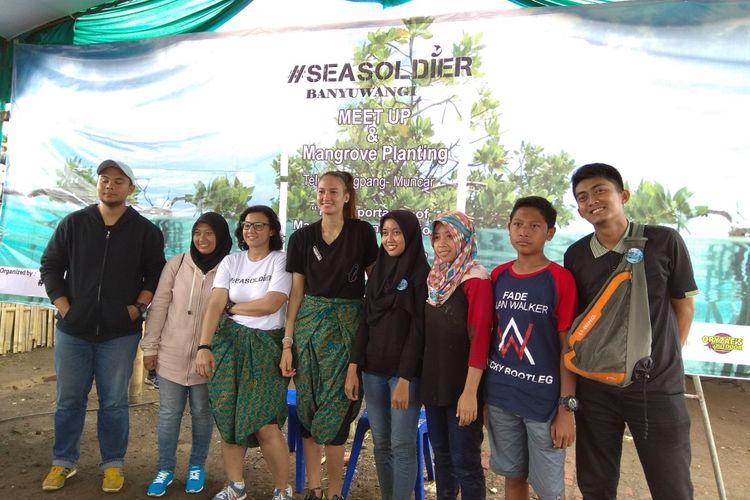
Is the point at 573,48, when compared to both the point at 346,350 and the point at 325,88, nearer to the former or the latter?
the point at 325,88

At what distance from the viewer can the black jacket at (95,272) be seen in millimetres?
2740

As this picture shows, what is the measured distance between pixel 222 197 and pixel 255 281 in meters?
1.26

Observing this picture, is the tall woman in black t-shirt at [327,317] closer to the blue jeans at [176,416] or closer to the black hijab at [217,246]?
the black hijab at [217,246]

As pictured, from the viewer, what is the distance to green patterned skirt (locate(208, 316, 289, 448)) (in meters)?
2.53

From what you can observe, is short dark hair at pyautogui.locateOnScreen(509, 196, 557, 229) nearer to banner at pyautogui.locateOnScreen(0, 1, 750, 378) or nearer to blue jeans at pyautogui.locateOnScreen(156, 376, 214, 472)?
banner at pyautogui.locateOnScreen(0, 1, 750, 378)

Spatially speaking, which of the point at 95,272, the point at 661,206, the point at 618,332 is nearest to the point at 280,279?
the point at 95,272

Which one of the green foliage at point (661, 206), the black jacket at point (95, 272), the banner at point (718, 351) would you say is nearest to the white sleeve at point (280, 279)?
the black jacket at point (95, 272)

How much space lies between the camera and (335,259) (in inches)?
98.7

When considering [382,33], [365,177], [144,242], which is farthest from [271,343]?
[382,33]

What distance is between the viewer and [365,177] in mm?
3357

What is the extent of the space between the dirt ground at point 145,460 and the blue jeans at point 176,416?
0.22 metres

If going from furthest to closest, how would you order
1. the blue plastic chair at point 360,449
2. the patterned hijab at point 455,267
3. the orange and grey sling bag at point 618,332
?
the blue plastic chair at point 360,449, the patterned hijab at point 455,267, the orange and grey sling bag at point 618,332

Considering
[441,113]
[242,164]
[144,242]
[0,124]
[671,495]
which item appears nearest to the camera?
[671,495]

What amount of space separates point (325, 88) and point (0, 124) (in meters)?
2.71
